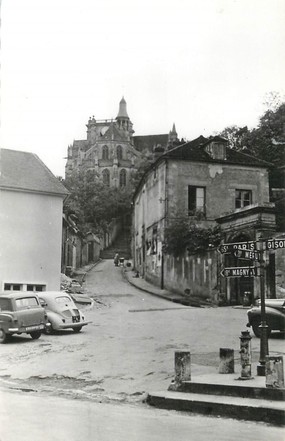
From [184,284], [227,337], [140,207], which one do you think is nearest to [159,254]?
[184,284]

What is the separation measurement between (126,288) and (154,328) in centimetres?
1421

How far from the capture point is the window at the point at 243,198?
30000 mm

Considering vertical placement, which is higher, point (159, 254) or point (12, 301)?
point (159, 254)

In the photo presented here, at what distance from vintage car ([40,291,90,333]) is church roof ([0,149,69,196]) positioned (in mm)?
5944

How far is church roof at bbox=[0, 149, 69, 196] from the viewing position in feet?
69.1

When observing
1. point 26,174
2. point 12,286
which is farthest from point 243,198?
point 12,286

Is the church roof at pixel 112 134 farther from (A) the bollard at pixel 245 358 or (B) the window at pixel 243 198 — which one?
(A) the bollard at pixel 245 358

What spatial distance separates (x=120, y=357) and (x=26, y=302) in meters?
4.43

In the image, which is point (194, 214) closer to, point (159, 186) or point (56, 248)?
point (159, 186)

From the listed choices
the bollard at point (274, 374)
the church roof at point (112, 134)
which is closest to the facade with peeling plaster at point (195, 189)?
the bollard at point (274, 374)

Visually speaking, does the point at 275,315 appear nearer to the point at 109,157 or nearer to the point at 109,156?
the point at 109,157

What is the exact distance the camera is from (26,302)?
15.9m

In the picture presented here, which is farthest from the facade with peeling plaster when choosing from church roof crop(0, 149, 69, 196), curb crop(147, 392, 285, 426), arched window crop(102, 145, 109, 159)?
arched window crop(102, 145, 109, 159)

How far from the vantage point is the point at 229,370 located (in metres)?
10.2
